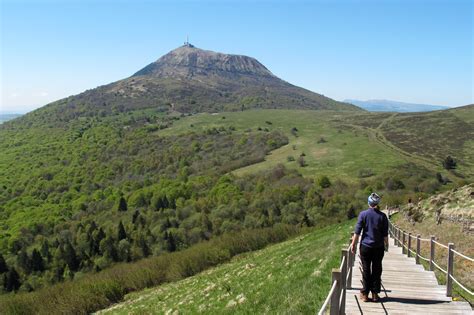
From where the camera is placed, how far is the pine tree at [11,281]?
302 ft

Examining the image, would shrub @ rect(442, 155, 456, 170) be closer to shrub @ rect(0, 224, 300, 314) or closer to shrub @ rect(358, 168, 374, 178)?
shrub @ rect(358, 168, 374, 178)

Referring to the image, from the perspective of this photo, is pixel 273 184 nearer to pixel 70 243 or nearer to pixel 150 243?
pixel 150 243

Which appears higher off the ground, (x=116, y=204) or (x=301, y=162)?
(x=301, y=162)

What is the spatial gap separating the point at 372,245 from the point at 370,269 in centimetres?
67

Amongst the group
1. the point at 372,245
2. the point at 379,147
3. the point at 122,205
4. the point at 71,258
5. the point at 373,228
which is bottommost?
the point at 71,258

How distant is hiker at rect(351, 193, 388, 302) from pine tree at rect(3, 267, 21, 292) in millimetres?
99626

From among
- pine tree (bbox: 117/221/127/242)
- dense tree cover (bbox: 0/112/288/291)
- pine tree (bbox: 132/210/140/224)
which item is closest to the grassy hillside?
dense tree cover (bbox: 0/112/288/291)

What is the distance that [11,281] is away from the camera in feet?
307

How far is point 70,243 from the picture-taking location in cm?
10869

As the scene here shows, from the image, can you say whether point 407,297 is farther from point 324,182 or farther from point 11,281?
point 11,281

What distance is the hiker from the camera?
1088cm

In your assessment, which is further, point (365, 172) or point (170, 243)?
point (365, 172)

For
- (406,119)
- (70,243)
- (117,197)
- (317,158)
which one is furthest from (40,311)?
(406,119)

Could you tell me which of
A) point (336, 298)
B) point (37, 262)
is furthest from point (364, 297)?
point (37, 262)
